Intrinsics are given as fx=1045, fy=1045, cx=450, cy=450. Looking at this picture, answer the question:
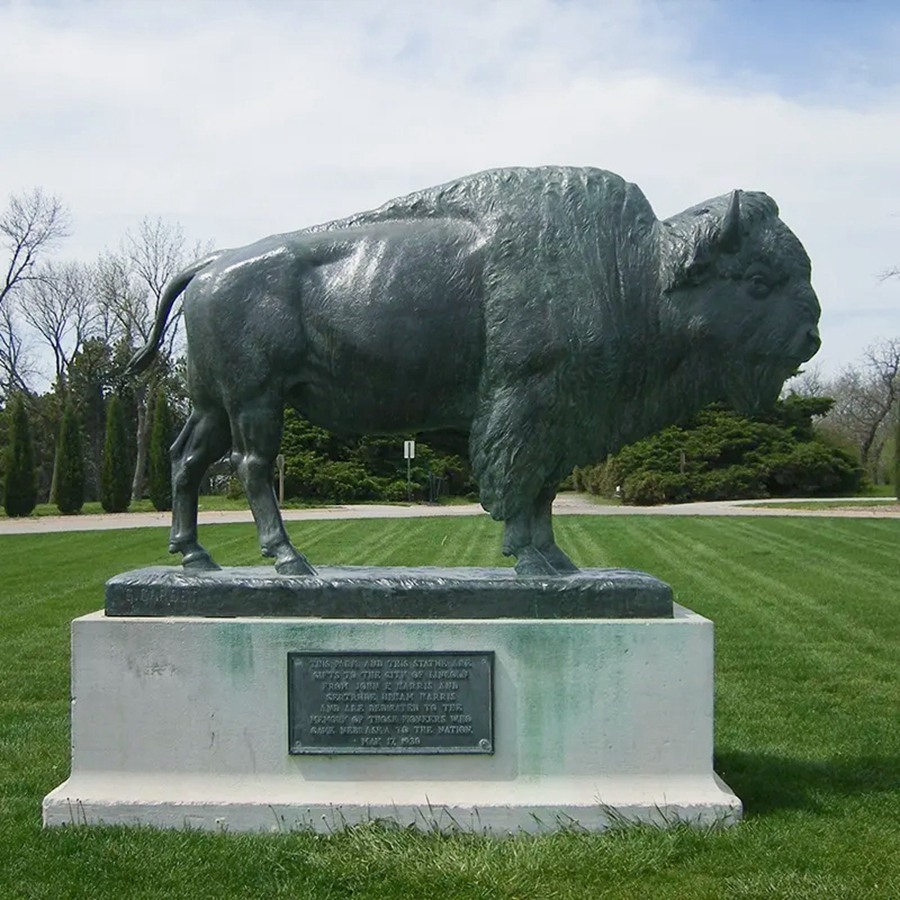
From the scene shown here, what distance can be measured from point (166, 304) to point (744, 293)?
263cm

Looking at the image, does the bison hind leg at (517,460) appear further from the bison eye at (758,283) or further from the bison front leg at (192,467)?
the bison front leg at (192,467)

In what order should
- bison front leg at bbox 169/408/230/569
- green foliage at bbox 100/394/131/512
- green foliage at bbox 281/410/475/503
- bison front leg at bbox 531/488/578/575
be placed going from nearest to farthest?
bison front leg at bbox 531/488/578/575
bison front leg at bbox 169/408/230/569
green foliage at bbox 100/394/131/512
green foliage at bbox 281/410/475/503

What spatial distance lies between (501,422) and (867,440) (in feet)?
170

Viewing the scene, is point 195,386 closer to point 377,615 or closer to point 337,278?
point 337,278

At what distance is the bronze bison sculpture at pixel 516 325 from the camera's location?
14.5 feet

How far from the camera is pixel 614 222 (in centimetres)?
452

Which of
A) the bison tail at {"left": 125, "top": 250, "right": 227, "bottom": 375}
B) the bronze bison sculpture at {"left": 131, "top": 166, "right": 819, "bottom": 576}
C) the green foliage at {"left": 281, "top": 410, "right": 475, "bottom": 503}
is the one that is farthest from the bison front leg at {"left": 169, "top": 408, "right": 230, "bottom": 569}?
the green foliage at {"left": 281, "top": 410, "right": 475, "bottom": 503}

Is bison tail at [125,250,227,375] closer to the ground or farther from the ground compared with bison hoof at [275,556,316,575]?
farther from the ground

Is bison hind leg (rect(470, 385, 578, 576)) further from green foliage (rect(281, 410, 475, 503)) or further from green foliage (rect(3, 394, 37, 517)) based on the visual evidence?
green foliage (rect(3, 394, 37, 517))

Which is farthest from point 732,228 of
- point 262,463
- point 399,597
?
point 262,463

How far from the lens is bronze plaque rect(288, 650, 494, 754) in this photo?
426 cm

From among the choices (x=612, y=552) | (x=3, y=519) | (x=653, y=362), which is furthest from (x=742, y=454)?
(x=653, y=362)

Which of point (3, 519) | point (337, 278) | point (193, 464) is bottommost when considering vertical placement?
point (3, 519)

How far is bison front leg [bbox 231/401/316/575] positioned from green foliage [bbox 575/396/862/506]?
1051 inches
